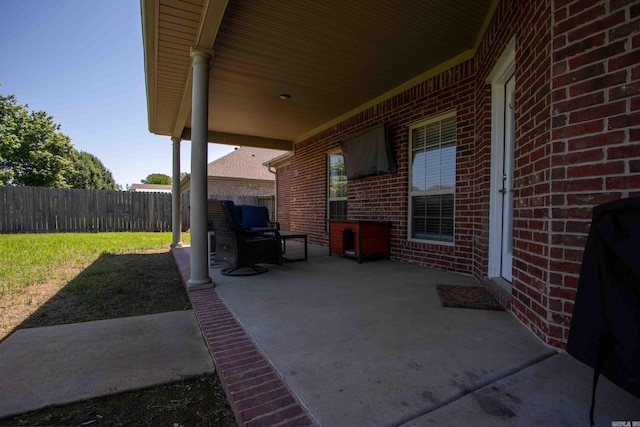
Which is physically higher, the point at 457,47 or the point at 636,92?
the point at 457,47

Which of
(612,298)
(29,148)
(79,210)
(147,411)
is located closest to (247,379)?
(147,411)

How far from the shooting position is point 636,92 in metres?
1.51

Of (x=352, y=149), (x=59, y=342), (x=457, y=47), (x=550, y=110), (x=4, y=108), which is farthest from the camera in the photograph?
(x=4, y=108)

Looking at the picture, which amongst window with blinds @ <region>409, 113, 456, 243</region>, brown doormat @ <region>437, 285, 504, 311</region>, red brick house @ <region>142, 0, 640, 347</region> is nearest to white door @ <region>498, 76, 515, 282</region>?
red brick house @ <region>142, 0, 640, 347</region>

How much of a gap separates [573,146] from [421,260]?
3010 mm

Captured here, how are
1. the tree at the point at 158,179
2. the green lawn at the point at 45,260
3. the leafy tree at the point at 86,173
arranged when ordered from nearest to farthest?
the green lawn at the point at 45,260, the leafy tree at the point at 86,173, the tree at the point at 158,179

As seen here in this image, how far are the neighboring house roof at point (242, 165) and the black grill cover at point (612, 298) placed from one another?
626 inches

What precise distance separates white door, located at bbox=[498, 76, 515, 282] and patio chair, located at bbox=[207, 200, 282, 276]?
273 cm

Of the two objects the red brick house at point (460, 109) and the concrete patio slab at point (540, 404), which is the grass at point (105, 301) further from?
the concrete patio slab at point (540, 404)

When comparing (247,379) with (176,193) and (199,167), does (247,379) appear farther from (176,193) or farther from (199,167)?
(176,193)

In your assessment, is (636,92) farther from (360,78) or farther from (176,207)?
(176,207)

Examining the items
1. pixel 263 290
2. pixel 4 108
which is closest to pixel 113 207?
pixel 263 290

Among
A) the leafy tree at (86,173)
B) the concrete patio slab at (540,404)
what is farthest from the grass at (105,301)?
the leafy tree at (86,173)

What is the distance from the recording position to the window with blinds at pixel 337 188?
6508 mm
